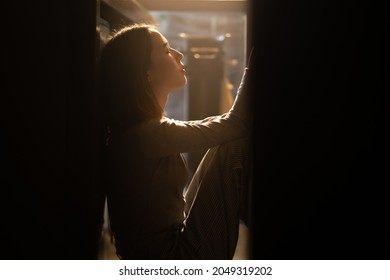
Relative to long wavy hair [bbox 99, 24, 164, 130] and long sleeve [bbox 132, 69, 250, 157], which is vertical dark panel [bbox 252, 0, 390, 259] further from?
long wavy hair [bbox 99, 24, 164, 130]

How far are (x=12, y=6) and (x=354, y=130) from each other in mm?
1077

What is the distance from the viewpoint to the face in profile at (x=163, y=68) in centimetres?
152

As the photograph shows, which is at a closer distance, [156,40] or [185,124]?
[185,124]

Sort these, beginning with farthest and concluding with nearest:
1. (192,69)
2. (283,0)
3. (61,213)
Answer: (192,69), (61,213), (283,0)

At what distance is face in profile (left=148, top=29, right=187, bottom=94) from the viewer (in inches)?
59.9

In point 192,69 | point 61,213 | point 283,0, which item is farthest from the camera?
point 192,69

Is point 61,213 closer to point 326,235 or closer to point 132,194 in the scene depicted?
point 132,194

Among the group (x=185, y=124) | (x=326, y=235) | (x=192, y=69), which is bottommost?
(x=326, y=235)

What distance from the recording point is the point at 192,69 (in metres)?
3.19

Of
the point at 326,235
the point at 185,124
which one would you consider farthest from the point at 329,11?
the point at 326,235

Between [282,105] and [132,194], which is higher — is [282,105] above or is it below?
above

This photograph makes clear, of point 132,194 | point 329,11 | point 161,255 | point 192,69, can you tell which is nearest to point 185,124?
point 132,194

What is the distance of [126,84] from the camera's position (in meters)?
1.46

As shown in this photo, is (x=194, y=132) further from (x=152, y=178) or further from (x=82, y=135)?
(x=82, y=135)
